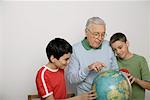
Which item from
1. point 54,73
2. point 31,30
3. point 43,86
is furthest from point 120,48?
point 31,30

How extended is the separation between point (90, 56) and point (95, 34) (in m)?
0.21

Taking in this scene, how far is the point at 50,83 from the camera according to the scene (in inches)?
80.9

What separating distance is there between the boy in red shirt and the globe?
0.46 ft

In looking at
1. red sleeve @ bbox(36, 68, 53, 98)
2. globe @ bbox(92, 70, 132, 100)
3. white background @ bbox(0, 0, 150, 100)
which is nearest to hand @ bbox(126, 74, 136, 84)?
globe @ bbox(92, 70, 132, 100)

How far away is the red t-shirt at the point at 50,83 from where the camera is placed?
199cm

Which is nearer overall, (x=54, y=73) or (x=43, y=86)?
(x=43, y=86)

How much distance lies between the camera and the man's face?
7.05ft

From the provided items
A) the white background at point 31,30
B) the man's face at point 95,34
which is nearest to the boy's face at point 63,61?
the man's face at point 95,34

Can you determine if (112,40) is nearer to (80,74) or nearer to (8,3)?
(80,74)

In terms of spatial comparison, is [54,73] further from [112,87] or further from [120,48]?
[120,48]

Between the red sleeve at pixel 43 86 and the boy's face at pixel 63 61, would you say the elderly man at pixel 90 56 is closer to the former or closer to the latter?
the boy's face at pixel 63 61

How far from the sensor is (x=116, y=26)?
327 cm

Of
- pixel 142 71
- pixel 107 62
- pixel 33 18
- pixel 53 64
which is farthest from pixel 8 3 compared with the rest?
pixel 142 71

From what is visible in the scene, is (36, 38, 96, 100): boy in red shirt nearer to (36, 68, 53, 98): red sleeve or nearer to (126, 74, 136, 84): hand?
(36, 68, 53, 98): red sleeve
